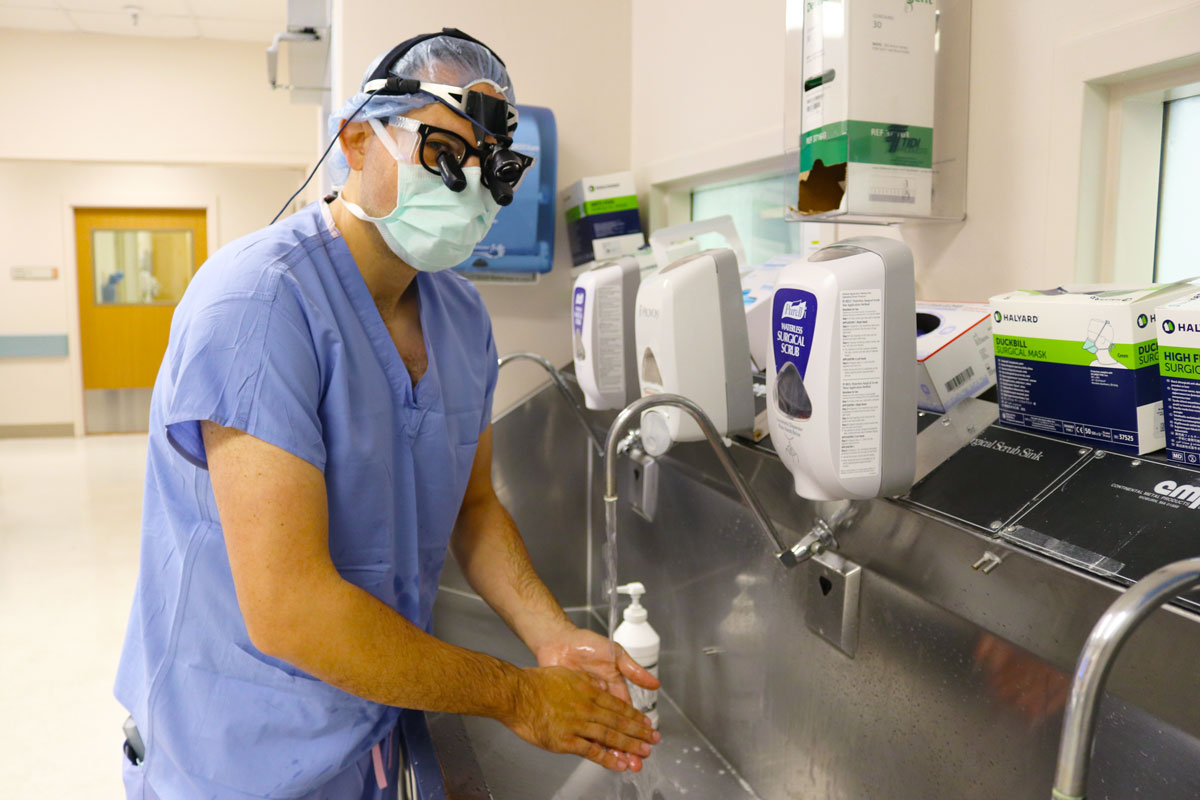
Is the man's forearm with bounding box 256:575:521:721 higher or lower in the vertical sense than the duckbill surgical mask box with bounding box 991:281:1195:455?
lower

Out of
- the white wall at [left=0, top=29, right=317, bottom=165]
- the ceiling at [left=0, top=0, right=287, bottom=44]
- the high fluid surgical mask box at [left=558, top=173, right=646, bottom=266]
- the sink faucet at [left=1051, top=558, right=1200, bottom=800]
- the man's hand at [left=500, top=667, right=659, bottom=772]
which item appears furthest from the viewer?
the white wall at [left=0, top=29, right=317, bottom=165]

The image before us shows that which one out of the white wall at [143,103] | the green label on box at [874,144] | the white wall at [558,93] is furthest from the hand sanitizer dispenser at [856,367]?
the white wall at [143,103]

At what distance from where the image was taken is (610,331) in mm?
1418

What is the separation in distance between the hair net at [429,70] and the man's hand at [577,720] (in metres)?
A: 0.66

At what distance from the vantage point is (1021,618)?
761 millimetres

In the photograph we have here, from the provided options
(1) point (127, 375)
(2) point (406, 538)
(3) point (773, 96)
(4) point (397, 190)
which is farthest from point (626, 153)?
(1) point (127, 375)

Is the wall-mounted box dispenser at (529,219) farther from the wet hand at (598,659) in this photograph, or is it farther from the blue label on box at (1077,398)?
the blue label on box at (1077,398)

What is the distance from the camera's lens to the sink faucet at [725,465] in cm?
97

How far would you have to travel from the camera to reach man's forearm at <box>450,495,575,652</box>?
1184 millimetres

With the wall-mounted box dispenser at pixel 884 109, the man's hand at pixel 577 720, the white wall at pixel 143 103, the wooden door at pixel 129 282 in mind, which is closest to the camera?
the man's hand at pixel 577 720

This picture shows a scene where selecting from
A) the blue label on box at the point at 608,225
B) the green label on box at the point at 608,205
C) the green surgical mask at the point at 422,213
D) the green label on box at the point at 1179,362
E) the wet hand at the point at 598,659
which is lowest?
the wet hand at the point at 598,659

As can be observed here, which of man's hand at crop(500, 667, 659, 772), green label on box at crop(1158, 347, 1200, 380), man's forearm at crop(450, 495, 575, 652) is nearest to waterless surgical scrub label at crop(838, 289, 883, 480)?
green label on box at crop(1158, 347, 1200, 380)

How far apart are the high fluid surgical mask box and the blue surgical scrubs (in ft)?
3.22

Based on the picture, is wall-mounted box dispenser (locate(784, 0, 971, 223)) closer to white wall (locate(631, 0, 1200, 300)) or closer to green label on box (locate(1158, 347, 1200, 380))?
white wall (locate(631, 0, 1200, 300))
